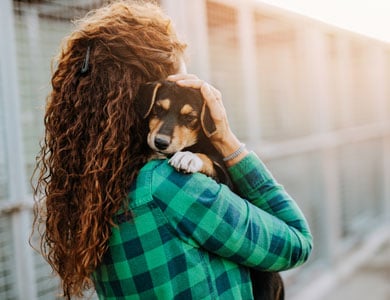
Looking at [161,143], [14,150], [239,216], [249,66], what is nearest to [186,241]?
[239,216]

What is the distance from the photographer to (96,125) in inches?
44.5

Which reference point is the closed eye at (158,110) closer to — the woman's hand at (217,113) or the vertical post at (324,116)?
the woman's hand at (217,113)

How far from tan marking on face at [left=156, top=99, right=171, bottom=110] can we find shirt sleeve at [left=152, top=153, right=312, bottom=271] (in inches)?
5.8

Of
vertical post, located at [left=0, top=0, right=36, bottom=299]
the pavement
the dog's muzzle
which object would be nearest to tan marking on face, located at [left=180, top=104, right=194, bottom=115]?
the dog's muzzle

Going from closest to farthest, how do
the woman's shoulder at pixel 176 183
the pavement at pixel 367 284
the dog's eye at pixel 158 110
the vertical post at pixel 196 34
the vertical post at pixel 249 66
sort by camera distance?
the woman's shoulder at pixel 176 183
the dog's eye at pixel 158 110
the vertical post at pixel 196 34
the vertical post at pixel 249 66
the pavement at pixel 367 284

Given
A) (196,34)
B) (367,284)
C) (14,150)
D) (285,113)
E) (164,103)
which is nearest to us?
(164,103)

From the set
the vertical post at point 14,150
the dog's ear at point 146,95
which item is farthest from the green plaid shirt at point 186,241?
the vertical post at point 14,150

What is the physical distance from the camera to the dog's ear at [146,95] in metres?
1.16

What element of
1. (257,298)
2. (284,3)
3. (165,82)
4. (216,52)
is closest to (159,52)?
(165,82)

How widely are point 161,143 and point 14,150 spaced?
95cm

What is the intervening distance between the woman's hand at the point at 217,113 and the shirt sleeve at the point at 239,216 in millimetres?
43

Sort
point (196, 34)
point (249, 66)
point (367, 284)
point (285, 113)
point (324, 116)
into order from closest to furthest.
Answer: point (196, 34) → point (249, 66) → point (285, 113) → point (324, 116) → point (367, 284)

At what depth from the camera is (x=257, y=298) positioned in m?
1.35

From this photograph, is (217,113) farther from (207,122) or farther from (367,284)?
(367,284)
